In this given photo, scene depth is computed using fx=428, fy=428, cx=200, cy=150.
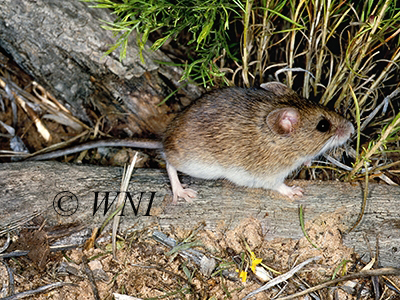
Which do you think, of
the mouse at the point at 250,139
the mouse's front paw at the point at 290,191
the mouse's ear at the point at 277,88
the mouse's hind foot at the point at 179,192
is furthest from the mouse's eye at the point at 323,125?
the mouse's hind foot at the point at 179,192

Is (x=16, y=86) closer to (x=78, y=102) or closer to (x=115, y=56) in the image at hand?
(x=78, y=102)

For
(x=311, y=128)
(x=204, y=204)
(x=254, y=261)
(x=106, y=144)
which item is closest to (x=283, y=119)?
(x=311, y=128)

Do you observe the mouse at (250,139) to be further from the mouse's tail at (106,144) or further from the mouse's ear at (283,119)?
the mouse's tail at (106,144)

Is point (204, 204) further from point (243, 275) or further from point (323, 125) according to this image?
point (323, 125)

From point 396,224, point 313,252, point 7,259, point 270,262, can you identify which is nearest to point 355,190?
point 396,224

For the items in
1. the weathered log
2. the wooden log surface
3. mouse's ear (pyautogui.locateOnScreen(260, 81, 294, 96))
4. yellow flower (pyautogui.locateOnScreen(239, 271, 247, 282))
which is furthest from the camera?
the weathered log

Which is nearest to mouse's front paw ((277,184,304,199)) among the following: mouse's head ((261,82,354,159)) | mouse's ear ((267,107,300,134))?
mouse's head ((261,82,354,159))

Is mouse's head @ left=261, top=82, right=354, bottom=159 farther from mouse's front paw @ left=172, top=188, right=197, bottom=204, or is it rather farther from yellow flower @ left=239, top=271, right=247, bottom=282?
yellow flower @ left=239, top=271, right=247, bottom=282
